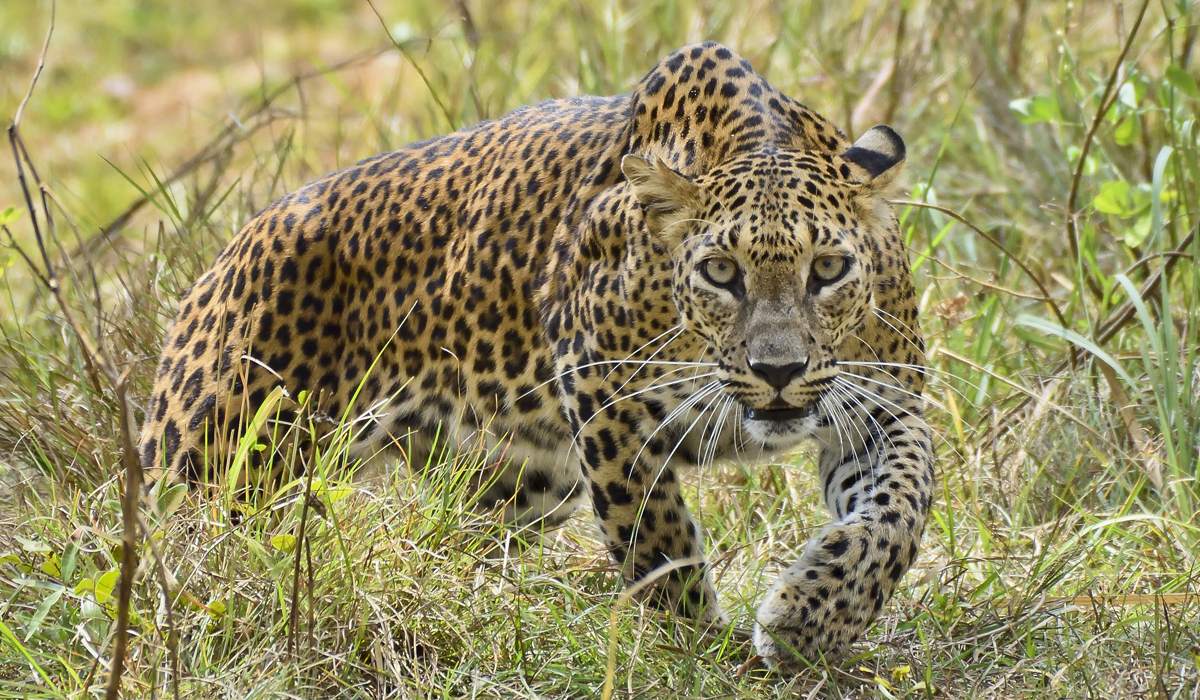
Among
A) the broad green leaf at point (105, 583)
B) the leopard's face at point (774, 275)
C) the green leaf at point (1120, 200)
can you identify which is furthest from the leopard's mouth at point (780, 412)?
the green leaf at point (1120, 200)

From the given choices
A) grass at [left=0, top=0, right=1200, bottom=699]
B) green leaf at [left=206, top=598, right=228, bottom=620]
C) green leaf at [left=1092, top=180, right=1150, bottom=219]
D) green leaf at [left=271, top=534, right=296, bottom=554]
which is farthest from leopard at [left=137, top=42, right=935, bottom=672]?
green leaf at [left=1092, top=180, right=1150, bottom=219]

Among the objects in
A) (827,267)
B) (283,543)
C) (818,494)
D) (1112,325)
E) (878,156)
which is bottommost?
(818,494)

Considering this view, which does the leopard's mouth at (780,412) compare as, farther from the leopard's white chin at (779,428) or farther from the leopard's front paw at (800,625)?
Result: the leopard's front paw at (800,625)

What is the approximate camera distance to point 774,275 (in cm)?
432

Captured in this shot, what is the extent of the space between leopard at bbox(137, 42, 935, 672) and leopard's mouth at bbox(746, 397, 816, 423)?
0.6 inches

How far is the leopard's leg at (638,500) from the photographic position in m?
4.76

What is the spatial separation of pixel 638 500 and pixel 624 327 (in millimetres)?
557

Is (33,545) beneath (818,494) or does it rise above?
above

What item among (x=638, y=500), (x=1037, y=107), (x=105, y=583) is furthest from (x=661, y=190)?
(x=1037, y=107)

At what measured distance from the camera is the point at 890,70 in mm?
8398

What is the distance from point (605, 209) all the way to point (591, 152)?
0.45m

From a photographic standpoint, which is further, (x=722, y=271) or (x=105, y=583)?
(x=722, y=271)

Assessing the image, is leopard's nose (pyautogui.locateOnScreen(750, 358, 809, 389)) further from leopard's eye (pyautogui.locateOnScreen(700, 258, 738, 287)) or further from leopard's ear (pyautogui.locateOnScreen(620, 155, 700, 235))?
leopard's ear (pyautogui.locateOnScreen(620, 155, 700, 235))

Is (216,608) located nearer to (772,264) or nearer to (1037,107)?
(772,264)
